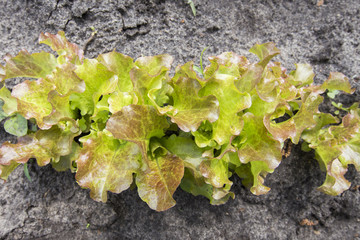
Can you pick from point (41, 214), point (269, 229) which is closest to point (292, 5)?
point (269, 229)

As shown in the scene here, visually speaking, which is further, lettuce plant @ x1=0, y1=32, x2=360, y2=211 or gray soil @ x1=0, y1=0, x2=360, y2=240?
gray soil @ x1=0, y1=0, x2=360, y2=240

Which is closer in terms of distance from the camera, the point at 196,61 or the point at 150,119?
the point at 150,119

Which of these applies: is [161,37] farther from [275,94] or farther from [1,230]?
[1,230]

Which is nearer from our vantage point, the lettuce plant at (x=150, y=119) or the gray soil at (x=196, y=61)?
the lettuce plant at (x=150, y=119)
